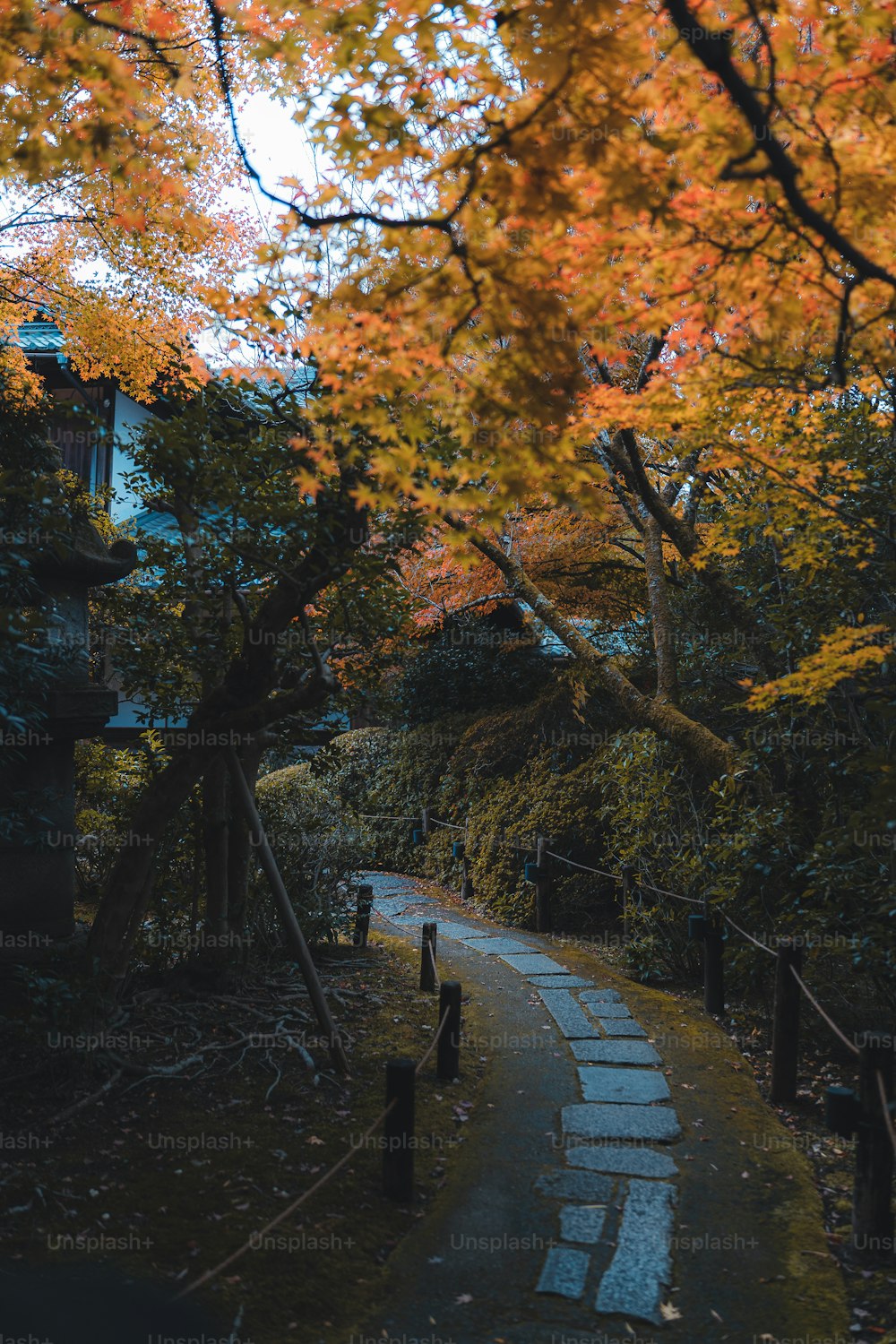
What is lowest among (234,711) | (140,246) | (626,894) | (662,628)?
(626,894)

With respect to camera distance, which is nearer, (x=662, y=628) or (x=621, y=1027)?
(x=621, y=1027)

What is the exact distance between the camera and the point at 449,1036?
21.0 feet

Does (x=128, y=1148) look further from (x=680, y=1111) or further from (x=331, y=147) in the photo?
(x=331, y=147)

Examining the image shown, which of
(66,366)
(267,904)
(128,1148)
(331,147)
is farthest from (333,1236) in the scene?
(66,366)

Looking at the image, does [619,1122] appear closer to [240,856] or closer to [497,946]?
[240,856]

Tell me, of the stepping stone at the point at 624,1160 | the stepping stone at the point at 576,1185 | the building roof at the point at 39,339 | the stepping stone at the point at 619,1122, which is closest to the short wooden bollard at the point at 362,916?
the stepping stone at the point at 619,1122

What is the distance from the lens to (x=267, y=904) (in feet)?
28.0

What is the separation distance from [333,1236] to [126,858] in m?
2.74

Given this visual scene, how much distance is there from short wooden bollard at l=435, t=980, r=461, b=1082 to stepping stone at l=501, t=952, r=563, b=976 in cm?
298

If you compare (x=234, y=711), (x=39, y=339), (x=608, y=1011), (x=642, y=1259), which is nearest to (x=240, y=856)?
(x=234, y=711)

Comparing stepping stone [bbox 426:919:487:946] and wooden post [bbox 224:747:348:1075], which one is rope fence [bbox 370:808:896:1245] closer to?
stepping stone [bbox 426:919:487:946]

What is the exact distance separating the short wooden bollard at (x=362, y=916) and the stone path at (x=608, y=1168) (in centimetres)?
193

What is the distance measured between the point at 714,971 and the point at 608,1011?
996mm

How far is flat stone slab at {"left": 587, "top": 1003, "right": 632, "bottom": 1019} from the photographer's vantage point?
807 cm
